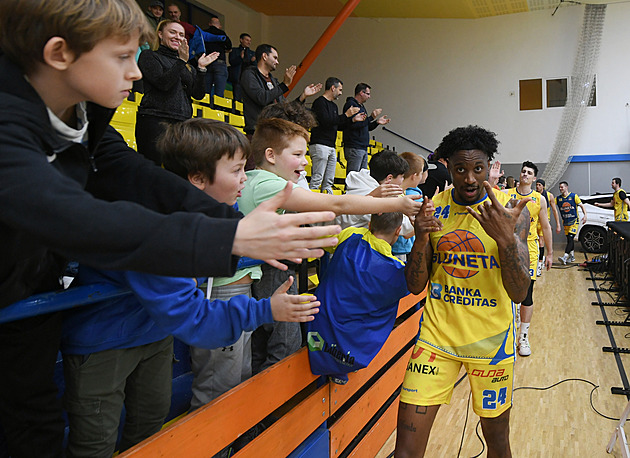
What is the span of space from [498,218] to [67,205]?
5.79 ft

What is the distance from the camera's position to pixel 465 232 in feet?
7.48

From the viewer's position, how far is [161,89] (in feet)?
12.1

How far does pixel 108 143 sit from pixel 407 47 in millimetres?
15503

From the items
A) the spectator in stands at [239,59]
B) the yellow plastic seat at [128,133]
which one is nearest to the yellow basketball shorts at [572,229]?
the spectator in stands at [239,59]

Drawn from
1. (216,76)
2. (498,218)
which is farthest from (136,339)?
(216,76)

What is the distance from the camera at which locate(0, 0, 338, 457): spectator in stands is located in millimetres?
746

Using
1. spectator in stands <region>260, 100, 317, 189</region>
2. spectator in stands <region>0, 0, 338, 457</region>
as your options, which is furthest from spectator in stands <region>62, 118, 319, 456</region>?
spectator in stands <region>260, 100, 317, 189</region>

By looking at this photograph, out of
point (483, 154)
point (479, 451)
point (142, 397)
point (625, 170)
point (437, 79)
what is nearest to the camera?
point (142, 397)

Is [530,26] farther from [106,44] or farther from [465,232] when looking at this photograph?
[106,44]

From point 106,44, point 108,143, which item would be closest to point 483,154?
point 108,143

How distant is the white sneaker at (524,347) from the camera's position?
4.99 metres

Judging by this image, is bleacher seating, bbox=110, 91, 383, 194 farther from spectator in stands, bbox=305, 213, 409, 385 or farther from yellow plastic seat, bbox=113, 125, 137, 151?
spectator in stands, bbox=305, 213, 409, 385

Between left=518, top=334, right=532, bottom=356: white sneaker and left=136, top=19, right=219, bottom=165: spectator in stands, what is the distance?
13.5 feet

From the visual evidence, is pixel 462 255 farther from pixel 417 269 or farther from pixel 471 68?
pixel 471 68
